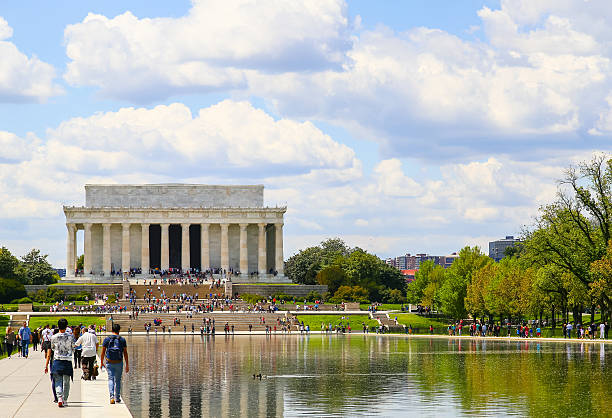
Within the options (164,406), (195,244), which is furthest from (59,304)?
(164,406)

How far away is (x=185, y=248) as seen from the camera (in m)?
153

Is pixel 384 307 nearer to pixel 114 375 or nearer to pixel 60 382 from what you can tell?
pixel 114 375

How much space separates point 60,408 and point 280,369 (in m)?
17.5

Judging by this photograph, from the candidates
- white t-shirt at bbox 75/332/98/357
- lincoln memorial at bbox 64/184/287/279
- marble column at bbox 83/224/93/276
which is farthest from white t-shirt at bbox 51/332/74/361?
marble column at bbox 83/224/93/276

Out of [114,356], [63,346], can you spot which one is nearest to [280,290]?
[114,356]

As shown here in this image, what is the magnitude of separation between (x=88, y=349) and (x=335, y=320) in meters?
76.6

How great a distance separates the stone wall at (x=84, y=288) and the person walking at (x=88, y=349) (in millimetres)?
98601

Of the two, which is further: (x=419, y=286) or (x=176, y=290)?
(x=419, y=286)

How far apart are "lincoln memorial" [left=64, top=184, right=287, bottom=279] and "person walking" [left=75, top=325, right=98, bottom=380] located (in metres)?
119

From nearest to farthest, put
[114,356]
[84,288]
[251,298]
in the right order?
[114,356], [251,298], [84,288]

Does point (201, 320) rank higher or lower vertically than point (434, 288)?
lower

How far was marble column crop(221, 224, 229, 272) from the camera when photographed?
15238 cm

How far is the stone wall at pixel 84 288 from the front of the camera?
12781cm

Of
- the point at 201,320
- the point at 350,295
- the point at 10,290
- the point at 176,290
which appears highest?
the point at 10,290
